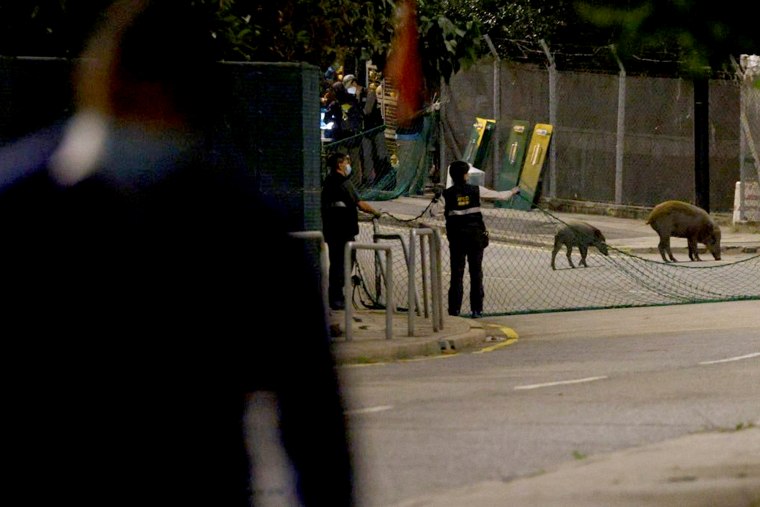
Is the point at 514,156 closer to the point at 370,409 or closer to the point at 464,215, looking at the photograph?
the point at 464,215

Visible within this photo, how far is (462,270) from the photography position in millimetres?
17625

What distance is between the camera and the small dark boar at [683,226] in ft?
77.6

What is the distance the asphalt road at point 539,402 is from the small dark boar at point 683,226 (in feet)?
23.6

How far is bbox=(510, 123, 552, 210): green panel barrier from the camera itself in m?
30.2

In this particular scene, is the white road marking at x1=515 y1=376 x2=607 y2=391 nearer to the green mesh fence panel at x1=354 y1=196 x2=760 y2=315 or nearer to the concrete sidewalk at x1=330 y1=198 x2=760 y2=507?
the concrete sidewalk at x1=330 y1=198 x2=760 y2=507

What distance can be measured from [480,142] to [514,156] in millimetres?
665

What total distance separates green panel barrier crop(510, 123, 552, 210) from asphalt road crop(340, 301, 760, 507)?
13.8 meters

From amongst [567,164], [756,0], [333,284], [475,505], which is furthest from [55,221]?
[567,164]

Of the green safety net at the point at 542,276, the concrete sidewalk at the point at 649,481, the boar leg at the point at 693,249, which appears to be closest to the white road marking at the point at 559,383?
the concrete sidewalk at the point at 649,481

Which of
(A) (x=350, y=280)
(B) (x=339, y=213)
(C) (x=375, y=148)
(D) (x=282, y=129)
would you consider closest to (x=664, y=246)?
(B) (x=339, y=213)

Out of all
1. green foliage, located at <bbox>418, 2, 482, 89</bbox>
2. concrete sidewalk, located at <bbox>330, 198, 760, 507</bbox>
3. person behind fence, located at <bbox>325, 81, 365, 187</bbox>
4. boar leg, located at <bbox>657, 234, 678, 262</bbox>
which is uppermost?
green foliage, located at <bbox>418, 2, 482, 89</bbox>

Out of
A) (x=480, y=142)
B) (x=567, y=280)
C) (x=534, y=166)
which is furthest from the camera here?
(x=480, y=142)

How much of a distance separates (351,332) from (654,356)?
2.48 meters

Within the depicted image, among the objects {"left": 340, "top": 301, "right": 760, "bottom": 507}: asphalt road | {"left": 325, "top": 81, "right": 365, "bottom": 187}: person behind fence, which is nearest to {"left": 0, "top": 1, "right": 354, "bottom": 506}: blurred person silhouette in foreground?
{"left": 340, "top": 301, "right": 760, "bottom": 507}: asphalt road
